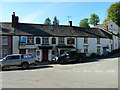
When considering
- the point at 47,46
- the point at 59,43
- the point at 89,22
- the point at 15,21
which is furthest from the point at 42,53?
the point at 89,22

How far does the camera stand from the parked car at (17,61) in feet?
53.2

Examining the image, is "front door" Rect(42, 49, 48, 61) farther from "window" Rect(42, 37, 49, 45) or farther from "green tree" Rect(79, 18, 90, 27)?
"green tree" Rect(79, 18, 90, 27)

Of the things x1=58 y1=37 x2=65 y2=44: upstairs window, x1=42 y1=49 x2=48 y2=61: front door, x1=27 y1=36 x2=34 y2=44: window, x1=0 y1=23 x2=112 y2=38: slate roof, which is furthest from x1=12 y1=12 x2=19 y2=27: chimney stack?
x1=58 y1=37 x2=65 y2=44: upstairs window

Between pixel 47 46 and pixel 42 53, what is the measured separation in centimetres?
170

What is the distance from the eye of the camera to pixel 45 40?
85.1ft

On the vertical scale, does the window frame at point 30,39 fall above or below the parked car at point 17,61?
above

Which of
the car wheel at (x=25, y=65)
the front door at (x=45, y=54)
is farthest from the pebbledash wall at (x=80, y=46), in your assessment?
the car wheel at (x=25, y=65)

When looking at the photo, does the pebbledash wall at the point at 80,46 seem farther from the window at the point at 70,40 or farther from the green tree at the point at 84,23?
the green tree at the point at 84,23

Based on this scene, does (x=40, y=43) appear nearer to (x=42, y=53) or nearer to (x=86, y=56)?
(x=42, y=53)

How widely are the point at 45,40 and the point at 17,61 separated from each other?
33.2 feet

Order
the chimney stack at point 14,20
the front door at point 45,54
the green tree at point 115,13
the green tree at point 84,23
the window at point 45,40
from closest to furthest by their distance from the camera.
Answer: the front door at point 45,54 → the window at point 45,40 → the chimney stack at point 14,20 → the green tree at point 115,13 → the green tree at point 84,23

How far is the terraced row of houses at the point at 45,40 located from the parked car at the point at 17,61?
717 centimetres

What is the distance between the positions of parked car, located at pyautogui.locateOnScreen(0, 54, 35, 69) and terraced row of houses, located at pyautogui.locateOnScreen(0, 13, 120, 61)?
717 centimetres

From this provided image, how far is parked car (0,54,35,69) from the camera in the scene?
16.2 metres
